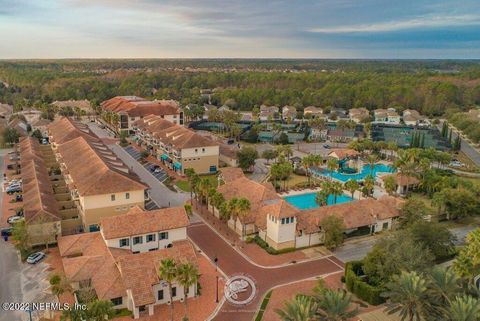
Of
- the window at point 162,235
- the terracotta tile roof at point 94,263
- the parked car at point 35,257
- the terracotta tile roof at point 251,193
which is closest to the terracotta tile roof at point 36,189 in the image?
the parked car at point 35,257

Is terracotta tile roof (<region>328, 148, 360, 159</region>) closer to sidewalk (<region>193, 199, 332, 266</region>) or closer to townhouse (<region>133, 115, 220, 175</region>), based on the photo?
townhouse (<region>133, 115, 220, 175</region>)

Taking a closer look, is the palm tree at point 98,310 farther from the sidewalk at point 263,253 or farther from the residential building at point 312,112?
the residential building at point 312,112

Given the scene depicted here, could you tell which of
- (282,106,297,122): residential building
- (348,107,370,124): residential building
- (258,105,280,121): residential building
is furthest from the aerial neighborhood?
(258,105,280,121): residential building

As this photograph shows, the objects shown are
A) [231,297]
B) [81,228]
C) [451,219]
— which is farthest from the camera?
[451,219]

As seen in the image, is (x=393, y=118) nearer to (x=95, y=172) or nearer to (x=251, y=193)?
(x=251, y=193)

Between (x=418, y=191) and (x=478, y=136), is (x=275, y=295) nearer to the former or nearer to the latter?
(x=418, y=191)

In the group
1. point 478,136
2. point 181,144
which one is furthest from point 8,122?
point 478,136
